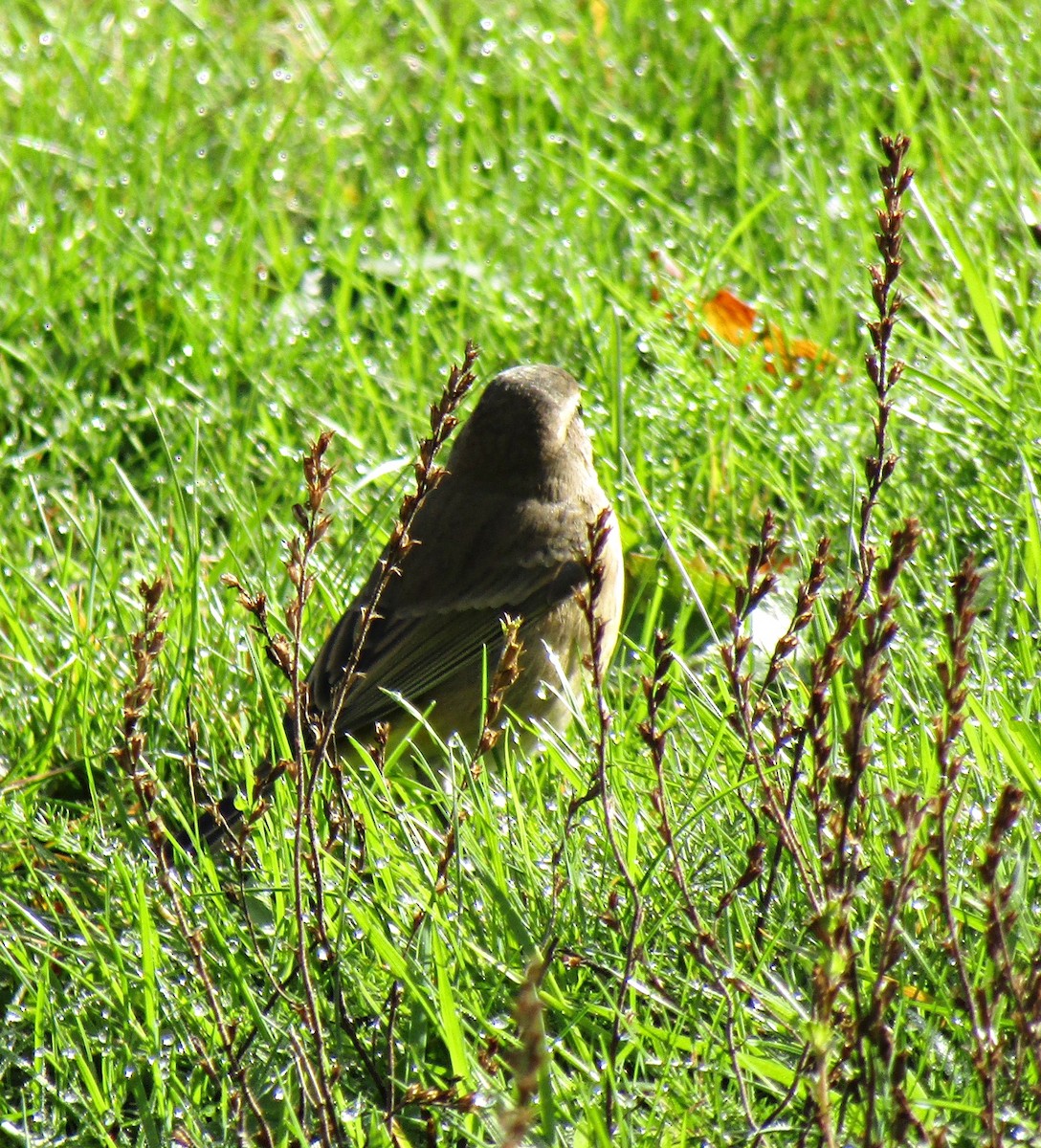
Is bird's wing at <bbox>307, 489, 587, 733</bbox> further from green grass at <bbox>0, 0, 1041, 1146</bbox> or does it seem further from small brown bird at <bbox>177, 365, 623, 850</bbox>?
green grass at <bbox>0, 0, 1041, 1146</bbox>

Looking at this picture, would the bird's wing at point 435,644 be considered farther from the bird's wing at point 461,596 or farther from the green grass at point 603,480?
the green grass at point 603,480

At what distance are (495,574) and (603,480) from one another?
0.53 m

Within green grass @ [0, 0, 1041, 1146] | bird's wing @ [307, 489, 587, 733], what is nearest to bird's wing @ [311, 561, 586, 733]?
bird's wing @ [307, 489, 587, 733]

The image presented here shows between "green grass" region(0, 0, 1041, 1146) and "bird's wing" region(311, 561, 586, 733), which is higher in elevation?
"green grass" region(0, 0, 1041, 1146)

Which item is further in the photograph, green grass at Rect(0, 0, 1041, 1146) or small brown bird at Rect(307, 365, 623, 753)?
small brown bird at Rect(307, 365, 623, 753)

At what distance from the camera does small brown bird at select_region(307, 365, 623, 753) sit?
471 centimetres

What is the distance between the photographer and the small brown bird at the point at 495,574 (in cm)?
471

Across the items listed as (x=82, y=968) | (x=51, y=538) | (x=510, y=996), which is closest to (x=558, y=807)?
(x=510, y=996)

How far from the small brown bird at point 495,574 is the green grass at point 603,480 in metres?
0.17

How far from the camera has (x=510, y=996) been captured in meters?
3.14

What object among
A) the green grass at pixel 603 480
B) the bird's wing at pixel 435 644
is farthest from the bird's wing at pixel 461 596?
the green grass at pixel 603 480

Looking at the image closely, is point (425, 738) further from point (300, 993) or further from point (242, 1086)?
point (242, 1086)

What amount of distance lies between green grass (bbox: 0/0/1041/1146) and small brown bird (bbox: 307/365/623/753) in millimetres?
175

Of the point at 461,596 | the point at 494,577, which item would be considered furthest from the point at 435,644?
the point at 494,577
